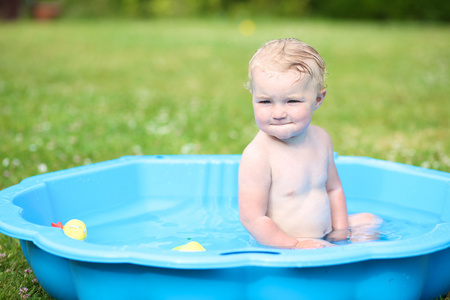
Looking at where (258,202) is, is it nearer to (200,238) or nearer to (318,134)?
(318,134)

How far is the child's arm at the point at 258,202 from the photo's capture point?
7.29 feet

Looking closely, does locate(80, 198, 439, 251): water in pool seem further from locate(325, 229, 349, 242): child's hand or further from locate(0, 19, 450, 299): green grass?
locate(0, 19, 450, 299): green grass

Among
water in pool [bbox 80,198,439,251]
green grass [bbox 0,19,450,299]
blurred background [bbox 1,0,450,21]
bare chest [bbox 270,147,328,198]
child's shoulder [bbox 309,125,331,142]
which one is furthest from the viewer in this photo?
blurred background [bbox 1,0,450,21]

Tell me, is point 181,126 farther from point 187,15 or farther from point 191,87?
point 187,15

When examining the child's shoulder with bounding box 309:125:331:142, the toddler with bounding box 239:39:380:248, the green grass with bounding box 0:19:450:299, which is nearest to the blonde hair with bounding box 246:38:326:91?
the toddler with bounding box 239:39:380:248

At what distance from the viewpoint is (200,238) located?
2746 millimetres

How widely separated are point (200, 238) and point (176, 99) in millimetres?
3507

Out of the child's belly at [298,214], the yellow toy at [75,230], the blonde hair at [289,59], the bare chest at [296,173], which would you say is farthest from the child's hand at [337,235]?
the yellow toy at [75,230]

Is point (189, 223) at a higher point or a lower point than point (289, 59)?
lower

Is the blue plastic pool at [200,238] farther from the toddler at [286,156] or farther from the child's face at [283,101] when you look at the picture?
the child's face at [283,101]

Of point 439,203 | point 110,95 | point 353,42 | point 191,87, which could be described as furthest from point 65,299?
point 353,42

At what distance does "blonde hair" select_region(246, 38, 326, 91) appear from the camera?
2170mm

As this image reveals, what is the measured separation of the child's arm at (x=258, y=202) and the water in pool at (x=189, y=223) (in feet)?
0.77

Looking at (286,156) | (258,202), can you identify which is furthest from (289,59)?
(258,202)
